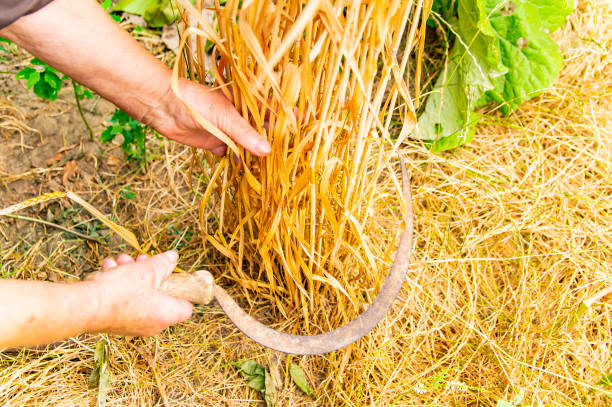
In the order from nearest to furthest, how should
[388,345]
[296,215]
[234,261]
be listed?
[296,215], [234,261], [388,345]

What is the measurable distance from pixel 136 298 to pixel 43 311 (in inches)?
6.3

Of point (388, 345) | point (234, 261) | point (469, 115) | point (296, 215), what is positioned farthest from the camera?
point (469, 115)

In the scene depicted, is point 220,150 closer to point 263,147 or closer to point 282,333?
point 263,147

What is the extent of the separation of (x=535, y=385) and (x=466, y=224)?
0.47 meters

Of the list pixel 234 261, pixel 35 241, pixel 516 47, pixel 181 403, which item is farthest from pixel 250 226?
pixel 516 47

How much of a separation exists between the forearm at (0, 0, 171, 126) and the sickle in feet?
1.14

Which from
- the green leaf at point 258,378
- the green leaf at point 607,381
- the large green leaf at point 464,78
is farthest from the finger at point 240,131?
the green leaf at point 607,381

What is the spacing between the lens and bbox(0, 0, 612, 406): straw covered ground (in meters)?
1.12

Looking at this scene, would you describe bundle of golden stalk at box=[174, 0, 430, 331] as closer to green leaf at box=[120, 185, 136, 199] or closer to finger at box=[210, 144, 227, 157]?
finger at box=[210, 144, 227, 157]

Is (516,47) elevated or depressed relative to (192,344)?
elevated

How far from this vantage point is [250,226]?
3.33 feet

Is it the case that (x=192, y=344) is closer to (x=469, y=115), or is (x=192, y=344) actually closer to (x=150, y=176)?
(x=150, y=176)

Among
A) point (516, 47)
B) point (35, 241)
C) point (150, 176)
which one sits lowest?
point (35, 241)

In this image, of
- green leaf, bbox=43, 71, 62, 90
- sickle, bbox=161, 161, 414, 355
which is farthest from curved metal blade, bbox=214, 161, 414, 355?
green leaf, bbox=43, 71, 62, 90
